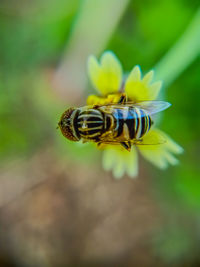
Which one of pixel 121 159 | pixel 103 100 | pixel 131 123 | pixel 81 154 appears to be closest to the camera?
pixel 131 123

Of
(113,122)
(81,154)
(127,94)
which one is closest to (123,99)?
(127,94)

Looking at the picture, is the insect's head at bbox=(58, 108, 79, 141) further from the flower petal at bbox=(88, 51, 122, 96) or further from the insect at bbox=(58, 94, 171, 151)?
the flower petal at bbox=(88, 51, 122, 96)

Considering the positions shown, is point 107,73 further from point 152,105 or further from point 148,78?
point 152,105

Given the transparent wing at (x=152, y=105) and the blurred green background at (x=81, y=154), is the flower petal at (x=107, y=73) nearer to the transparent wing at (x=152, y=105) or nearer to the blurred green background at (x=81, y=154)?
the transparent wing at (x=152, y=105)

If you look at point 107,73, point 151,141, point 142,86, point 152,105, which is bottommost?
point 151,141

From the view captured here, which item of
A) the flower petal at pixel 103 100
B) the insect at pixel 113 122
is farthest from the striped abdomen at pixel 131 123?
the flower petal at pixel 103 100

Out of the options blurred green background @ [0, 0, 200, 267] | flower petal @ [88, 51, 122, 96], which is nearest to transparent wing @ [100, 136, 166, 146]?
flower petal @ [88, 51, 122, 96]
